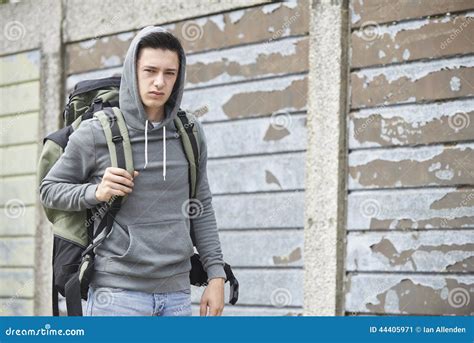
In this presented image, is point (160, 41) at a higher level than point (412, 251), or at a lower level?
higher

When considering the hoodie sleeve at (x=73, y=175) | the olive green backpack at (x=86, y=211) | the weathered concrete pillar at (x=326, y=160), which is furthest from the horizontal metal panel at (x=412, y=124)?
the hoodie sleeve at (x=73, y=175)

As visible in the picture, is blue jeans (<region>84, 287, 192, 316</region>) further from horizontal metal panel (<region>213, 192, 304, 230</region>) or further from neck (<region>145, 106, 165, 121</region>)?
horizontal metal panel (<region>213, 192, 304, 230</region>)

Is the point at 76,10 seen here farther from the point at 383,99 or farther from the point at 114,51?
the point at 383,99

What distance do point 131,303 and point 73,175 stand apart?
544 millimetres

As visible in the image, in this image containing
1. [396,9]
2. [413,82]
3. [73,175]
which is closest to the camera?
[73,175]

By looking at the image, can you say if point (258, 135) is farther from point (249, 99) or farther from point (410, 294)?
point (410, 294)

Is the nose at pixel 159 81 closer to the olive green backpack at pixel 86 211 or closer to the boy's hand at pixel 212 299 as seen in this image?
the olive green backpack at pixel 86 211

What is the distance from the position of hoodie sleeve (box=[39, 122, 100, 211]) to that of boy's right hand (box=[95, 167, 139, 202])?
0.11 meters

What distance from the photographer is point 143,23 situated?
7703 mm

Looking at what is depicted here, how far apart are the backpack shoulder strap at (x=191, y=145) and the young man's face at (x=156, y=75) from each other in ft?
0.45

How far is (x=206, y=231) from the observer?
355 centimetres

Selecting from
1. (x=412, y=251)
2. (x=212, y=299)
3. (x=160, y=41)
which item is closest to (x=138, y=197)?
(x=212, y=299)

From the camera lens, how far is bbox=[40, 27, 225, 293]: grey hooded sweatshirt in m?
3.28

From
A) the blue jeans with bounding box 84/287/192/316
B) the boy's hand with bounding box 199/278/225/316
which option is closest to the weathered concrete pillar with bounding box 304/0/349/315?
the boy's hand with bounding box 199/278/225/316
